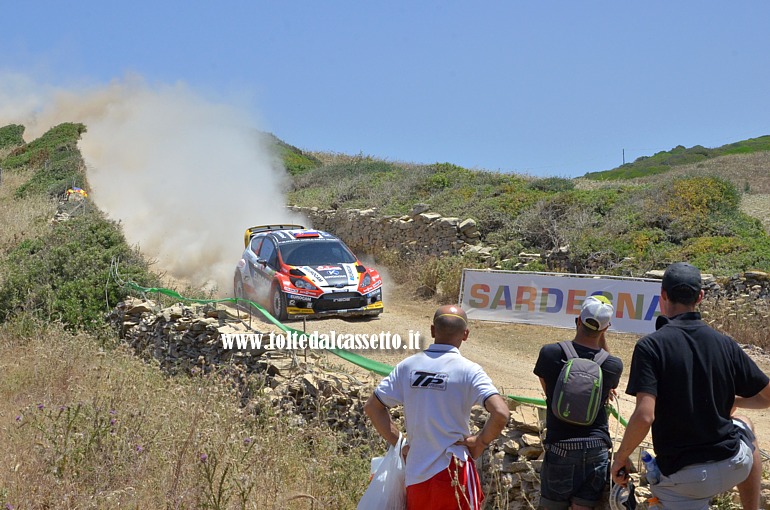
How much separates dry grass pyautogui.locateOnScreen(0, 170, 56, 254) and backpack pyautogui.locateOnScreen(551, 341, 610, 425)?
18.9 metres

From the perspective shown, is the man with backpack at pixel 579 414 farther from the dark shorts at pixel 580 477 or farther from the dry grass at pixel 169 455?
the dry grass at pixel 169 455

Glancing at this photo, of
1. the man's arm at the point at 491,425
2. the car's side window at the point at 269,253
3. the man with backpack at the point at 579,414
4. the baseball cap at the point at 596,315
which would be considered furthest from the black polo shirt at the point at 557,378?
the car's side window at the point at 269,253

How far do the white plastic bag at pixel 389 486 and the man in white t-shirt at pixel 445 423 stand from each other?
0.08m

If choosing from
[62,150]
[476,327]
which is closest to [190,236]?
[476,327]

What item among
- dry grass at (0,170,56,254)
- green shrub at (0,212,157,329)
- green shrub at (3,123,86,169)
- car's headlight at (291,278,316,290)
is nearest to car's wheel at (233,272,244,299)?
green shrub at (0,212,157,329)

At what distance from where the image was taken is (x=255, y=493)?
5.12 meters

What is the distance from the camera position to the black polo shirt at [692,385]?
12.2ft

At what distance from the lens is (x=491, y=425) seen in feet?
13.3

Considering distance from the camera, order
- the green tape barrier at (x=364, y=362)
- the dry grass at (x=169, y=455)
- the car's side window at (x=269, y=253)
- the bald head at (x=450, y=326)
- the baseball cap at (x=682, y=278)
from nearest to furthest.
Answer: the baseball cap at (x=682, y=278) < the bald head at (x=450, y=326) < the dry grass at (x=169, y=455) < the green tape barrier at (x=364, y=362) < the car's side window at (x=269, y=253)

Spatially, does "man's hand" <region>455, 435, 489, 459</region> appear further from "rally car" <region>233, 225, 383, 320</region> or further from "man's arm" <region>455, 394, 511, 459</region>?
"rally car" <region>233, 225, 383, 320</region>

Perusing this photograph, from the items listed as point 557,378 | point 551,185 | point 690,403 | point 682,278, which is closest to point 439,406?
point 557,378

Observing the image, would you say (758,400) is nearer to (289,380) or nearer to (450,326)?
(450,326)

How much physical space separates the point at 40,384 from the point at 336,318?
5746 mm

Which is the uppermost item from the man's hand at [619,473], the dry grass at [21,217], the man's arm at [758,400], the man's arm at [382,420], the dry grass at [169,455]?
the dry grass at [21,217]
